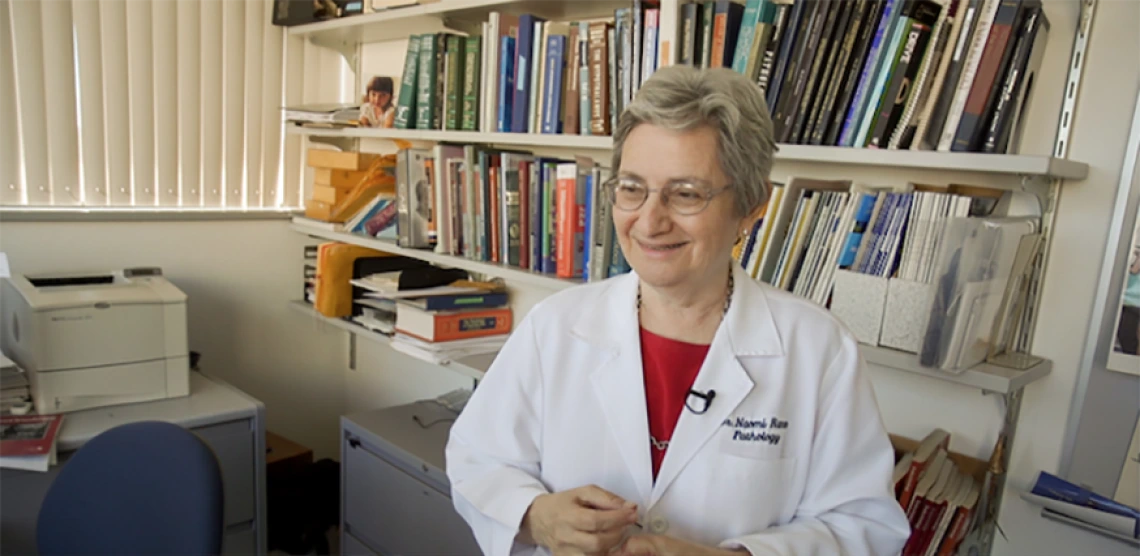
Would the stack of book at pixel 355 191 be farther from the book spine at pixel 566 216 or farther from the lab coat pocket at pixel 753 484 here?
the lab coat pocket at pixel 753 484

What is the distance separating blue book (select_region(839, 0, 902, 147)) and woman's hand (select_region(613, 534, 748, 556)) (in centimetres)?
80

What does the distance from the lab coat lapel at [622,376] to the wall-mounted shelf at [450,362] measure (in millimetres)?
907

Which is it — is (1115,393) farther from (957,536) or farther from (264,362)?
(264,362)

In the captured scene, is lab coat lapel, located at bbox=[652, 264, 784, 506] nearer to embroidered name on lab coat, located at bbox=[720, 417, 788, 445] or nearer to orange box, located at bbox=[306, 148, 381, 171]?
embroidered name on lab coat, located at bbox=[720, 417, 788, 445]

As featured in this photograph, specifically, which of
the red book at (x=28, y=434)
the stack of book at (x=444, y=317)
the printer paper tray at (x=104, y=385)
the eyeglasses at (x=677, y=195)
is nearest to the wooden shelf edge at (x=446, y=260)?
the stack of book at (x=444, y=317)

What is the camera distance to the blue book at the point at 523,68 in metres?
1.90

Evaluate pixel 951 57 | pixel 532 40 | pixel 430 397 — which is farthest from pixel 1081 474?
pixel 430 397

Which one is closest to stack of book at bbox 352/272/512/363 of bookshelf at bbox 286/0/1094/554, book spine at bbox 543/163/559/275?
bookshelf at bbox 286/0/1094/554

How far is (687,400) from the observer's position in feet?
3.53

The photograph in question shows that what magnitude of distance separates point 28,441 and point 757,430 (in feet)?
6.01

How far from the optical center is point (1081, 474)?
4.38 feet

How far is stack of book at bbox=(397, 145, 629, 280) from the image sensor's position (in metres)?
1.81

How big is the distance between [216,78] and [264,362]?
3.69ft

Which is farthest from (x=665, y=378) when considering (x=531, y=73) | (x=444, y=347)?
(x=444, y=347)
